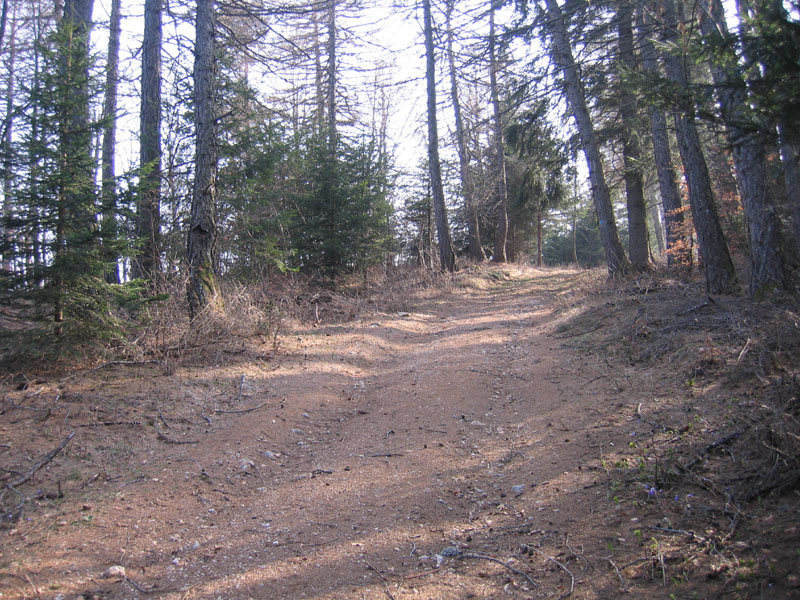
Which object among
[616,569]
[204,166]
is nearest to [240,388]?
[204,166]

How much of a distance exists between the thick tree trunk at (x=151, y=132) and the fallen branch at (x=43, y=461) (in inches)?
205

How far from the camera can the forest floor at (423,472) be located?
3.03 meters

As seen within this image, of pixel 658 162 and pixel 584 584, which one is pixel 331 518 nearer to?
pixel 584 584

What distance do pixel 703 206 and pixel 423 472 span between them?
7.55 m

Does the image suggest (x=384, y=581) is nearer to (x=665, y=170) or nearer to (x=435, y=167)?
(x=665, y=170)

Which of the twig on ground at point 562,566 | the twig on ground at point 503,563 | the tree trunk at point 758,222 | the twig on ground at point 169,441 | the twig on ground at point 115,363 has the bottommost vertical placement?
the twig on ground at point 503,563

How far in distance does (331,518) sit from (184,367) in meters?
3.74

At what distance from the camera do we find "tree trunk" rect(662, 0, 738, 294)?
8.66 m

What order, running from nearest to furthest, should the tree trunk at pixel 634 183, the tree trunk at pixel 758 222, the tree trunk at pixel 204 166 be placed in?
the tree trunk at pixel 758 222 < the tree trunk at pixel 204 166 < the tree trunk at pixel 634 183

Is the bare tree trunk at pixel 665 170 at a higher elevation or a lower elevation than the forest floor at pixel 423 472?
higher

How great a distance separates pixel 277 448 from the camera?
5391 millimetres

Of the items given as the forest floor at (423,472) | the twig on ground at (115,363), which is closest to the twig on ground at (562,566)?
the forest floor at (423,472)

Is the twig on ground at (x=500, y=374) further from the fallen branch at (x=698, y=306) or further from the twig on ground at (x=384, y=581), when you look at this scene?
the twig on ground at (x=384, y=581)

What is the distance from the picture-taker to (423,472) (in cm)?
460
